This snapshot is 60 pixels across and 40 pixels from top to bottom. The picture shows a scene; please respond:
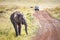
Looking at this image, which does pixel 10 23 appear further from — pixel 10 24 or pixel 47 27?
pixel 47 27

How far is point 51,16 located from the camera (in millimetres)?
2182

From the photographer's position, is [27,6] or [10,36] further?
[27,6]

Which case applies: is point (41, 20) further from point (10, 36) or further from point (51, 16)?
point (10, 36)

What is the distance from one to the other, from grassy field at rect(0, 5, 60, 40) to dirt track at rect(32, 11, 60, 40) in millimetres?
71

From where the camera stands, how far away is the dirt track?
2051 millimetres

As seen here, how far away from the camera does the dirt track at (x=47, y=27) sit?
2.05m

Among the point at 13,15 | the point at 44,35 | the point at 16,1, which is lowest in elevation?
the point at 44,35

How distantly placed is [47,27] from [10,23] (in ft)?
1.85

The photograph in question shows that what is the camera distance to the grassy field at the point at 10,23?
6.72 ft

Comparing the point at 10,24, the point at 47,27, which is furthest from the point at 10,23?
the point at 47,27

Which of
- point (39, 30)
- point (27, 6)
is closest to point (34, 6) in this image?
point (27, 6)

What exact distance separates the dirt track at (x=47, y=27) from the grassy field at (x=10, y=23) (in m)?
0.07

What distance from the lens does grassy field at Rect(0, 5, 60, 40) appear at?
6.72 feet

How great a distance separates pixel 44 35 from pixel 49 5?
50 centimetres
